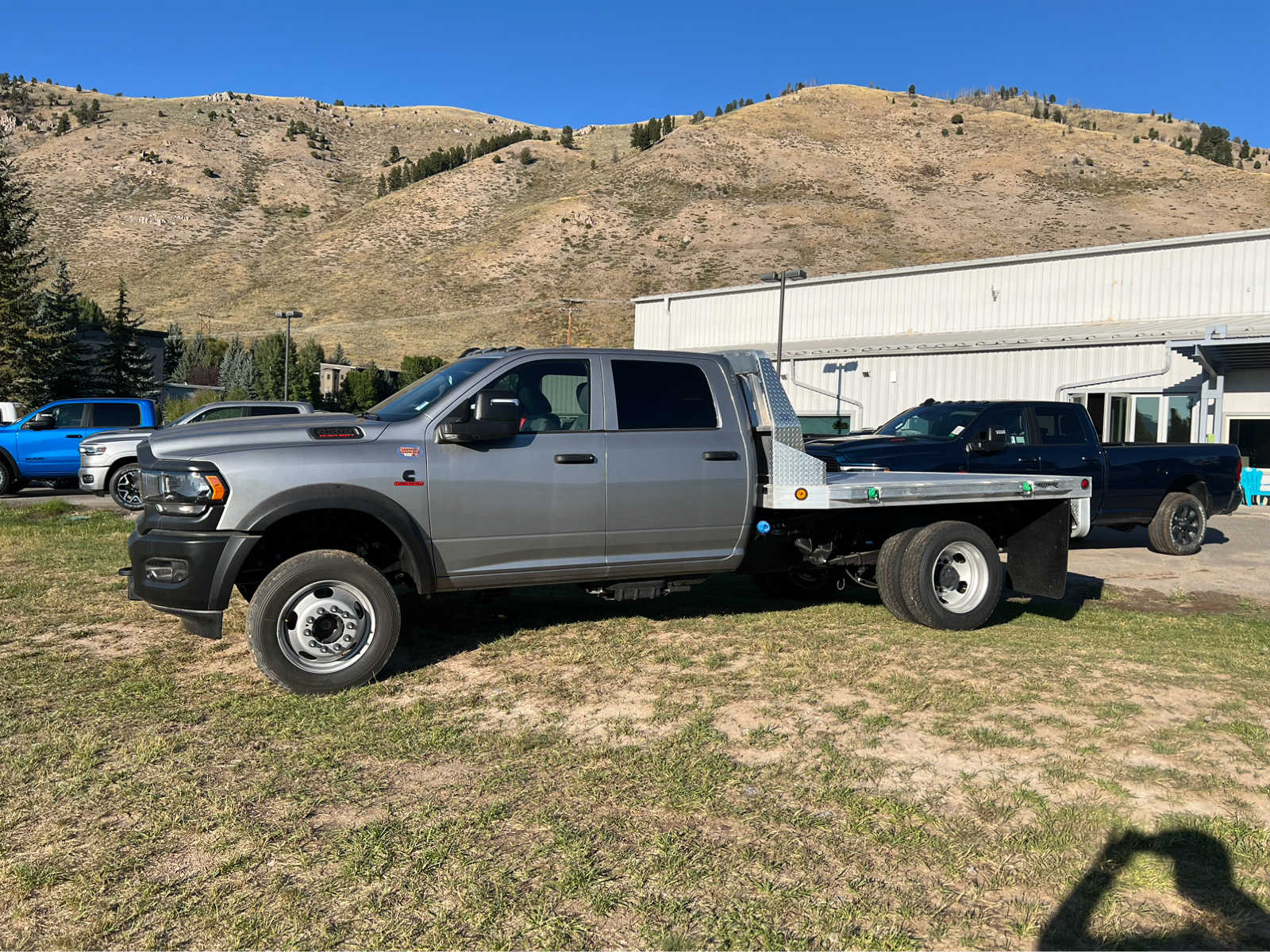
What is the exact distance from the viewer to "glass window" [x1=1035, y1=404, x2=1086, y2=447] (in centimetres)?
1188

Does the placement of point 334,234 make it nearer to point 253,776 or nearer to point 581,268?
point 581,268

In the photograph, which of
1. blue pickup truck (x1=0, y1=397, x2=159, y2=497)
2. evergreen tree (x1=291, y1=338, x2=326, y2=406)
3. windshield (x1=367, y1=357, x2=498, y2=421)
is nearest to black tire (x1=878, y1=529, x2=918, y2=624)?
windshield (x1=367, y1=357, x2=498, y2=421)

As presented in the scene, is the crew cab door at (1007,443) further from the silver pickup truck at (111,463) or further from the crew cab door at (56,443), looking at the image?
the crew cab door at (56,443)

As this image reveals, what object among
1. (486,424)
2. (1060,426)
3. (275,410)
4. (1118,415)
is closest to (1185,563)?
(1060,426)

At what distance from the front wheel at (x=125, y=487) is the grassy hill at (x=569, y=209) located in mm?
45585

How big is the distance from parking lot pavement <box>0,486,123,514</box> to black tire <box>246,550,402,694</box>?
1138 centimetres

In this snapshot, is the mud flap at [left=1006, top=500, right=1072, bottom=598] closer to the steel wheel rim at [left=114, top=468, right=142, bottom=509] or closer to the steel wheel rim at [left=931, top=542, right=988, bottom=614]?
the steel wheel rim at [left=931, top=542, right=988, bottom=614]

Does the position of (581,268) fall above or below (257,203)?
below

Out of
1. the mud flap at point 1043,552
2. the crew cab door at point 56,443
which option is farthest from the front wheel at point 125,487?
the mud flap at point 1043,552

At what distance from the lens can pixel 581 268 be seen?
242 feet

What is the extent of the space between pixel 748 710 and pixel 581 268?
70.8m

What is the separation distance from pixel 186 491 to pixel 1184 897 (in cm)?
514

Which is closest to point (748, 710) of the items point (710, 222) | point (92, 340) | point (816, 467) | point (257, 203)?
point (816, 467)

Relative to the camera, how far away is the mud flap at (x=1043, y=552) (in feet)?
25.6
